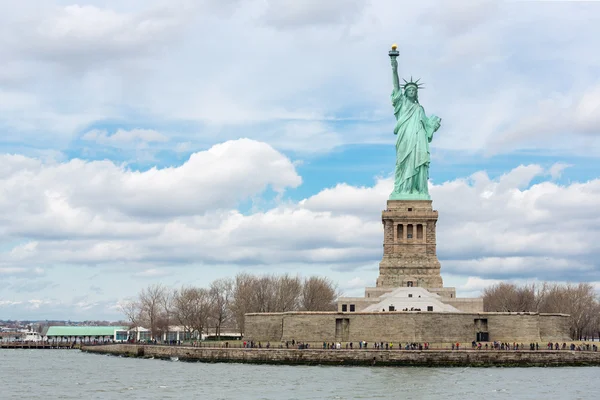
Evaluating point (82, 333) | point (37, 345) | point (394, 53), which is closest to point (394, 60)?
point (394, 53)

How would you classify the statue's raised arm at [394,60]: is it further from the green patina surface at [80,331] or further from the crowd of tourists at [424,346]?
the green patina surface at [80,331]

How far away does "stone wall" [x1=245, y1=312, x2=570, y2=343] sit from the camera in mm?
64250

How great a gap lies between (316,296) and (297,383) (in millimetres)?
42537

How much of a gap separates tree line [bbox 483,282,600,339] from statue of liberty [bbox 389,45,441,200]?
21.9 metres

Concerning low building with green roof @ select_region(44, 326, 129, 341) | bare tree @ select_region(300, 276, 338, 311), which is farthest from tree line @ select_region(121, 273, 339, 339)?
low building with green roof @ select_region(44, 326, 129, 341)

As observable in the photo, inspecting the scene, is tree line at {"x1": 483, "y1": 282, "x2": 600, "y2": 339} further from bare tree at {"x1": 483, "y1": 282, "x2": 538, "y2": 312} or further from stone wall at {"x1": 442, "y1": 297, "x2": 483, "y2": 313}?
Result: stone wall at {"x1": 442, "y1": 297, "x2": 483, "y2": 313}

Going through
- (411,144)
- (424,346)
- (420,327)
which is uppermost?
(411,144)

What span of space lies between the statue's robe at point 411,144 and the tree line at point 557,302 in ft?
71.8

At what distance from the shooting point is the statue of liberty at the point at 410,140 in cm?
7756

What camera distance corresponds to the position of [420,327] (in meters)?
64.1

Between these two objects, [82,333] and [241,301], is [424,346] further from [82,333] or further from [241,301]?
[82,333]

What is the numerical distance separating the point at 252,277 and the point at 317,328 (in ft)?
94.9

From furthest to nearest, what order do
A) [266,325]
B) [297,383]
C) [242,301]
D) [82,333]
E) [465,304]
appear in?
[82,333]
[242,301]
[465,304]
[266,325]
[297,383]

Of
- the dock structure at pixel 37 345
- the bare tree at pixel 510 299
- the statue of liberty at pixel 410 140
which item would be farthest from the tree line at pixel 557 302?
the dock structure at pixel 37 345
